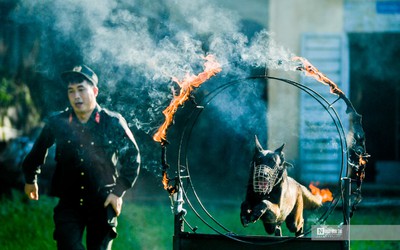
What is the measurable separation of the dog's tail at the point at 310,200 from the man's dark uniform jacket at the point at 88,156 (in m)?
1.51

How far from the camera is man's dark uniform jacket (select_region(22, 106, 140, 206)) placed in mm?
5848

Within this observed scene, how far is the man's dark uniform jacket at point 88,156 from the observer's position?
19.2 ft

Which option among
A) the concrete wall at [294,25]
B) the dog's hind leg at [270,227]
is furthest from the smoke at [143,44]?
the concrete wall at [294,25]

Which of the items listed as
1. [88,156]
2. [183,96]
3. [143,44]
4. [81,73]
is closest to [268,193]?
[183,96]

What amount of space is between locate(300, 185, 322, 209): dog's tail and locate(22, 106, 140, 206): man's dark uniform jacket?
1.51 metres

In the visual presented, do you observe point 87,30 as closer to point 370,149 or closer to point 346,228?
point 346,228

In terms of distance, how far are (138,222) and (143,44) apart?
2875 millimetres

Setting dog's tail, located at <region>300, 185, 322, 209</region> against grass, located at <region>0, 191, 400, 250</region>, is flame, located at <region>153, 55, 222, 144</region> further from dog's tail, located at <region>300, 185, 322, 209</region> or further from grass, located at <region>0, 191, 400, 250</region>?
grass, located at <region>0, 191, 400, 250</region>

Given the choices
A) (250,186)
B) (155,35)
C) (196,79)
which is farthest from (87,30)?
(250,186)

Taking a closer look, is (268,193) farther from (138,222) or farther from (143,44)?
(138,222)

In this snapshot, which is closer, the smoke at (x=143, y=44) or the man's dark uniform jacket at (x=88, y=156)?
the man's dark uniform jacket at (x=88, y=156)

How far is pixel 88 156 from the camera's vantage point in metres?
5.90

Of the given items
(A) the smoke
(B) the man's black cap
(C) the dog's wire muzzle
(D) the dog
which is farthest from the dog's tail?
(B) the man's black cap

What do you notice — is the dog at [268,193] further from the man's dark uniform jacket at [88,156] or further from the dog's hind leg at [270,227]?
the man's dark uniform jacket at [88,156]
